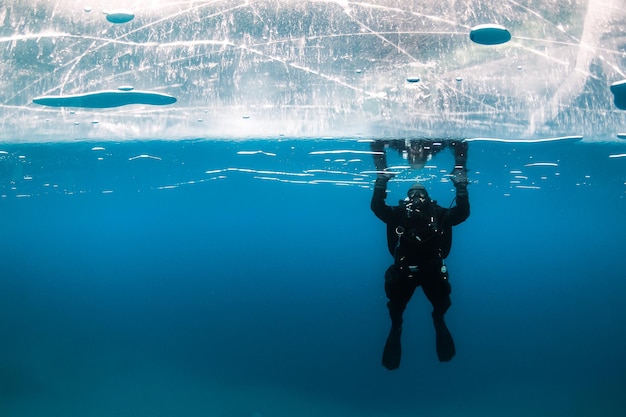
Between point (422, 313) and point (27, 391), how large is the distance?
45.7 metres

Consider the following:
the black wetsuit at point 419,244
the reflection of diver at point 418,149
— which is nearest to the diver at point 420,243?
the black wetsuit at point 419,244

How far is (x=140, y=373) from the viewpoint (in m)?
23.3

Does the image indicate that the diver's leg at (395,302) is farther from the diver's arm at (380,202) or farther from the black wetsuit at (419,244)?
the diver's arm at (380,202)

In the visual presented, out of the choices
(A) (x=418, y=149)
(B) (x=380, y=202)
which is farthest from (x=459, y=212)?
(A) (x=418, y=149)

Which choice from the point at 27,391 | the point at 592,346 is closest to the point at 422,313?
the point at 592,346

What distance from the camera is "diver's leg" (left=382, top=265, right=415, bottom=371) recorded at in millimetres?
8133

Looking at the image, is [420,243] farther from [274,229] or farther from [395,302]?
[274,229]

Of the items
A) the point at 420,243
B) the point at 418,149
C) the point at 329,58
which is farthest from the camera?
the point at 418,149

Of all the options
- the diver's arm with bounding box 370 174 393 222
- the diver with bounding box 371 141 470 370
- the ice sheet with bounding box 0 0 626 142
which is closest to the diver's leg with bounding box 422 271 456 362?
the diver with bounding box 371 141 470 370

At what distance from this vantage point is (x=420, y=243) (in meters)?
7.98

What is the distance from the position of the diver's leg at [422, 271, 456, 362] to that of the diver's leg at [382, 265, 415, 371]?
33 cm

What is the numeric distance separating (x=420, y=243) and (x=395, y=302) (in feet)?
3.86

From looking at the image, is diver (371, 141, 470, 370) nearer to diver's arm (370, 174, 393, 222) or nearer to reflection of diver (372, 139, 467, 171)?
diver's arm (370, 174, 393, 222)

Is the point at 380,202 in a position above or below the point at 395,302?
above
